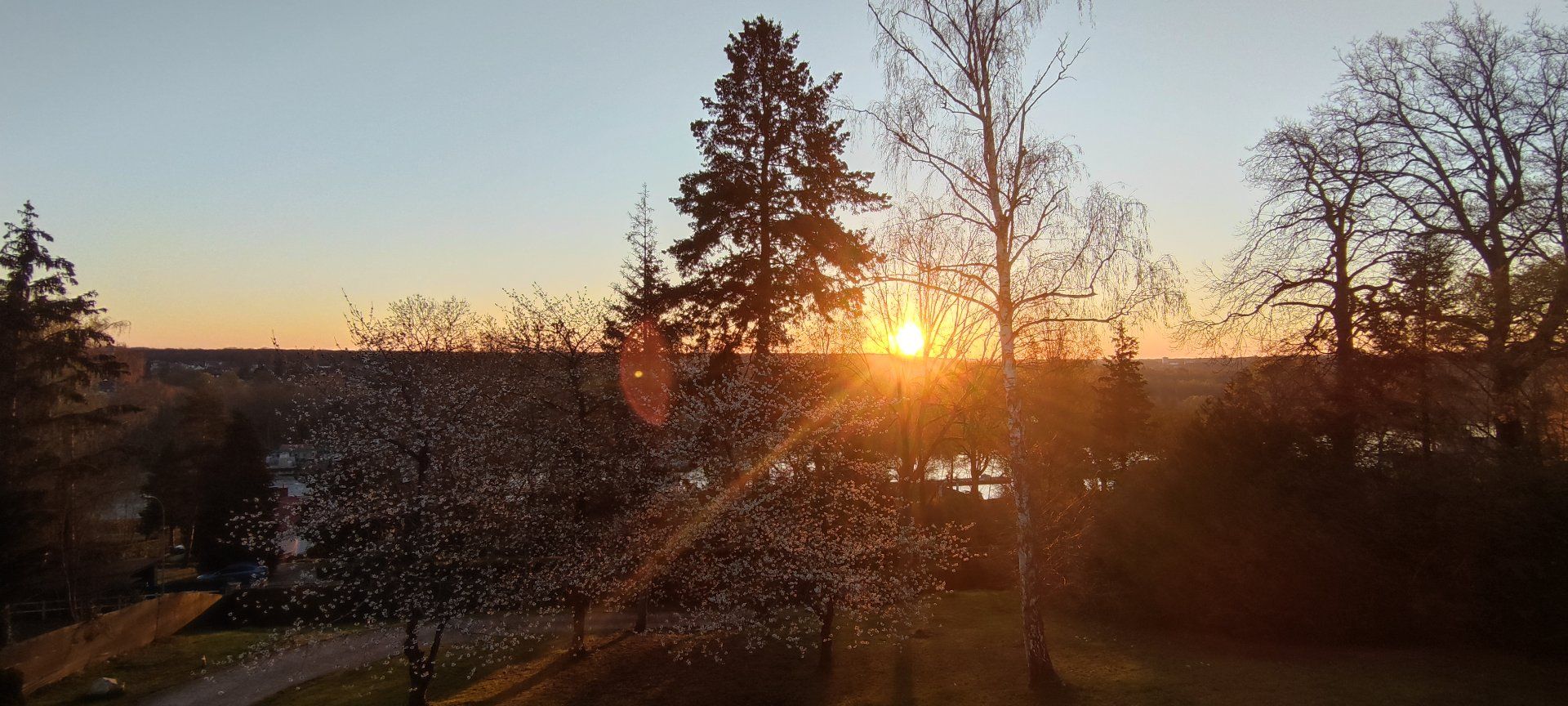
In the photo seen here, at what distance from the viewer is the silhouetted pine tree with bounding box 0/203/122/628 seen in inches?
769

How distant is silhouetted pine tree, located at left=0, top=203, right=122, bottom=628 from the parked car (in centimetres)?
1272

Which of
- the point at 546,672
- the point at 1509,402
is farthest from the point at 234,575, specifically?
the point at 1509,402

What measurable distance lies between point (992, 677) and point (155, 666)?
2195 cm

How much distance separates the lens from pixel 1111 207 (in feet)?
36.2

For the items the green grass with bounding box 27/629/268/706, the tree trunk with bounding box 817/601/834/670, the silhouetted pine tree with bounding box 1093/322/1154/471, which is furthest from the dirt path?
the silhouetted pine tree with bounding box 1093/322/1154/471

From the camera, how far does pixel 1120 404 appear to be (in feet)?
105

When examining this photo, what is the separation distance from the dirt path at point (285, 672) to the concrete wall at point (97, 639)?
330 centimetres

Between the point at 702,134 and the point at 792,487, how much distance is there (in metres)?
9.44

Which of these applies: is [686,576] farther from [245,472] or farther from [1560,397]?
[245,472]

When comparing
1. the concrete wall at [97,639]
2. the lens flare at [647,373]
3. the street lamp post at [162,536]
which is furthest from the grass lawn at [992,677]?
the street lamp post at [162,536]

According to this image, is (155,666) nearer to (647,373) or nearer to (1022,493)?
(647,373)

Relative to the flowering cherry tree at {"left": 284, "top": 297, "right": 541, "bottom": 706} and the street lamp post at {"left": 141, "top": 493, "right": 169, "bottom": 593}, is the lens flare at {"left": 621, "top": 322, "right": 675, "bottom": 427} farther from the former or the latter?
the street lamp post at {"left": 141, "top": 493, "right": 169, "bottom": 593}

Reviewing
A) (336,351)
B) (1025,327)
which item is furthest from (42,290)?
(1025,327)

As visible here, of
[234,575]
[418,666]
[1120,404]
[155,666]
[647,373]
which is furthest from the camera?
[234,575]
